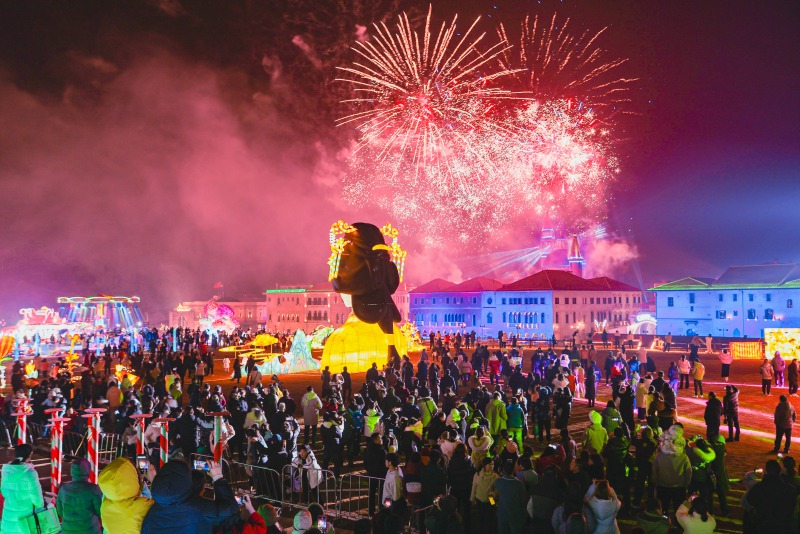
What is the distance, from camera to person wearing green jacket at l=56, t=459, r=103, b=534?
233 inches

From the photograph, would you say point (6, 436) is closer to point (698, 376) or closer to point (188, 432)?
point (188, 432)

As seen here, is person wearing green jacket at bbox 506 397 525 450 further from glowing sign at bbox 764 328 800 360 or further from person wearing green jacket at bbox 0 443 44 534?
glowing sign at bbox 764 328 800 360

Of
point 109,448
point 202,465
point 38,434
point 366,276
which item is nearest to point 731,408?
point 202,465

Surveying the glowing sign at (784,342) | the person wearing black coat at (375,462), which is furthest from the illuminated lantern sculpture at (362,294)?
the glowing sign at (784,342)

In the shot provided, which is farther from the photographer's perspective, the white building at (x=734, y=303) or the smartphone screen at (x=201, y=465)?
the white building at (x=734, y=303)

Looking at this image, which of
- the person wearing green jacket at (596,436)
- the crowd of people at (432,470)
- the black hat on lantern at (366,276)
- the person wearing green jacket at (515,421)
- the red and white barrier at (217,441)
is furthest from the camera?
the black hat on lantern at (366,276)

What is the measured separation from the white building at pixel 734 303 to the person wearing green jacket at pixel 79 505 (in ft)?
197

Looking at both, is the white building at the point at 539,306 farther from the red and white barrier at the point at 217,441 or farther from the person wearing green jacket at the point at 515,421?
the red and white barrier at the point at 217,441

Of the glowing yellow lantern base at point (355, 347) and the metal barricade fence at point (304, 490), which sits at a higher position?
the glowing yellow lantern base at point (355, 347)

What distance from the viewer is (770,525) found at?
6551mm

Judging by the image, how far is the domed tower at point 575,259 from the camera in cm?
9238

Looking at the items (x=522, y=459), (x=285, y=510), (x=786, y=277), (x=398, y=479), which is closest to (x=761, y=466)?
(x=522, y=459)

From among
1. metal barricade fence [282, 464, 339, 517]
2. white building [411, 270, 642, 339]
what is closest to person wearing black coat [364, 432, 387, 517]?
metal barricade fence [282, 464, 339, 517]

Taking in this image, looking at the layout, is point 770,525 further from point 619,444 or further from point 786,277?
point 786,277
